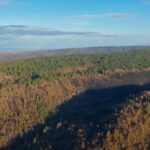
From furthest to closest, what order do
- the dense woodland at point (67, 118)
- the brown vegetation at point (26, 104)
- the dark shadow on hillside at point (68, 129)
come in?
the brown vegetation at point (26, 104), the dark shadow on hillside at point (68, 129), the dense woodland at point (67, 118)

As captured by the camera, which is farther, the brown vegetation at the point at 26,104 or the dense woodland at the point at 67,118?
the brown vegetation at the point at 26,104

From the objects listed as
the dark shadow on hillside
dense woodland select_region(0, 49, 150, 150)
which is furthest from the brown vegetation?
the dark shadow on hillside

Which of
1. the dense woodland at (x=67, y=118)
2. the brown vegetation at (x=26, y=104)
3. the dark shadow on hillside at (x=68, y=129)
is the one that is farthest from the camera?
the brown vegetation at (x=26, y=104)

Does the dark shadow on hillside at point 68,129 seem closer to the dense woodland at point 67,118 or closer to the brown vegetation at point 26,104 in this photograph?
the dense woodland at point 67,118

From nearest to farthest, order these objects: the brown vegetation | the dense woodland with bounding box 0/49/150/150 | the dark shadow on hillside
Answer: the dense woodland with bounding box 0/49/150/150 < the dark shadow on hillside < the brown vegetation

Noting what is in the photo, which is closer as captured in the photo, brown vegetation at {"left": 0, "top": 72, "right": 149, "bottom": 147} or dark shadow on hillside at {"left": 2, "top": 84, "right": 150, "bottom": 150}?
dark shadow on hillside at {"left": 2, "top": 84, "right": 150, "bottom": 150}

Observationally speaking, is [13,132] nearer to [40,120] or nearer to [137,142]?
[40,120]

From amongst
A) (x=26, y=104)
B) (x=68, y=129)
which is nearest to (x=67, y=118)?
(x=68, y=129)

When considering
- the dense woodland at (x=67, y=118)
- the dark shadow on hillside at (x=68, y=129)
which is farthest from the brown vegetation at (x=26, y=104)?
the dark shadow on hillside at (x=68, y=129)

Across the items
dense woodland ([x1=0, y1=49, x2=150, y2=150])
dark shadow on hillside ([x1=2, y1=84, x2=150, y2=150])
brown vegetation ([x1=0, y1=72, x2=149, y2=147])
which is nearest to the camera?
dense woodland ([x1=0, y1=49, x2=150, y2=150])

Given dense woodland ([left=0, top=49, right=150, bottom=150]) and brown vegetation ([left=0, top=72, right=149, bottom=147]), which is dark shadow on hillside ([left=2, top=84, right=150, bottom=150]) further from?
brown vegetation ([left=0, top=72, right=149, bottom=147])

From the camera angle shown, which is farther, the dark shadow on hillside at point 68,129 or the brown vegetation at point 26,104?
the brown vegetation at point 26,104

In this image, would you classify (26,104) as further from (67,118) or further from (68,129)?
(68,129)
